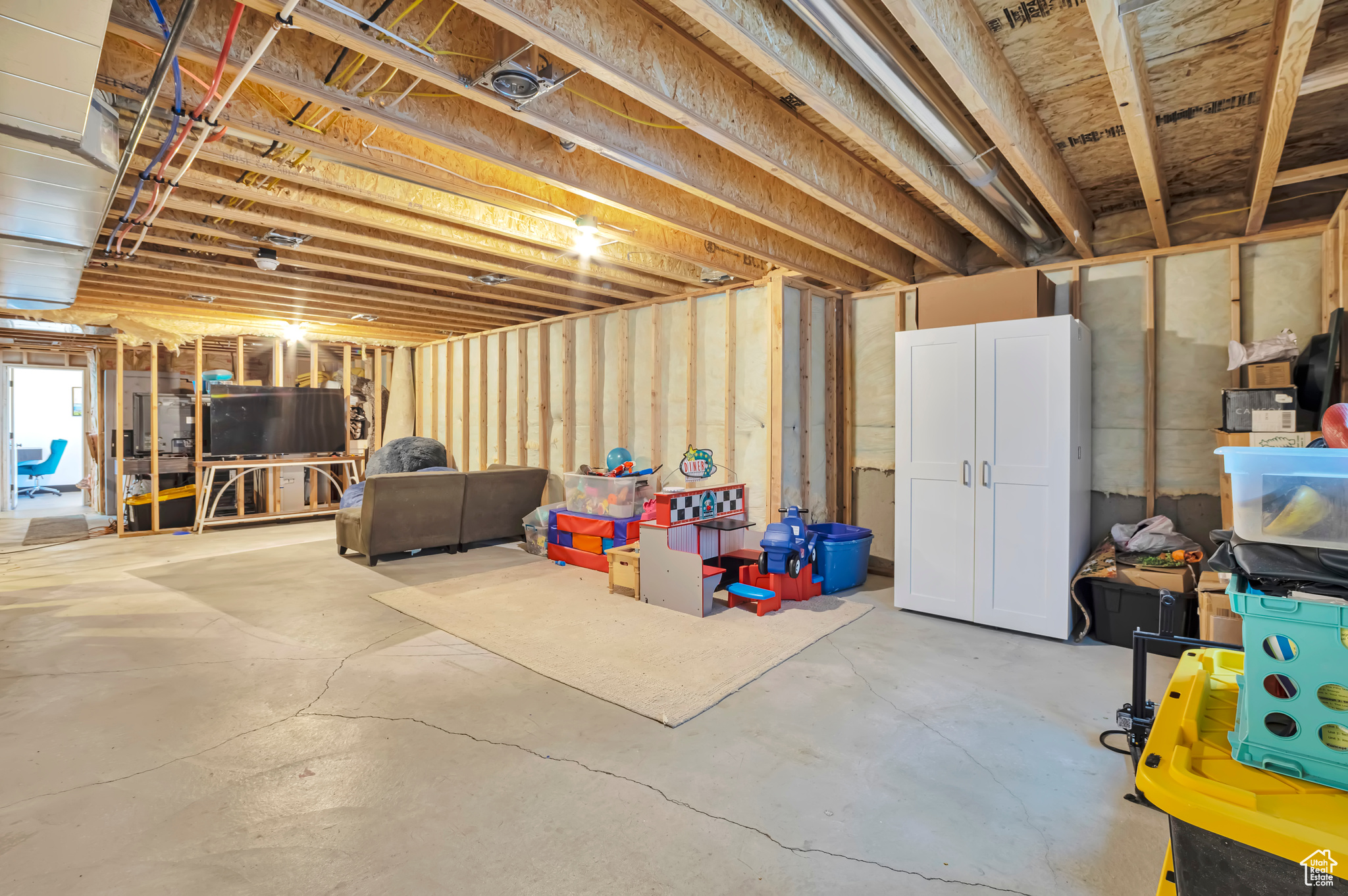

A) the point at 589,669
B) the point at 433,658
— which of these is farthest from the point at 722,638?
the point at 433,658

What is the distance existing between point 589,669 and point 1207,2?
12.5ft

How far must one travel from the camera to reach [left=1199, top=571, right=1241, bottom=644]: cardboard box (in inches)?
A: 120

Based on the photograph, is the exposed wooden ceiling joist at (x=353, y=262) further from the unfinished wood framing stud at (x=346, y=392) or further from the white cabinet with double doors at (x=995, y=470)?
the white cabinet with double doors at (x=995, y=470)

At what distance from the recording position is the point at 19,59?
1.69m

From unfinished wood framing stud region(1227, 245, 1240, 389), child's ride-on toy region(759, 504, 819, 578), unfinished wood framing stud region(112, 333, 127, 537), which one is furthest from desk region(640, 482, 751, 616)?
unfinished wood framing stud region(112, 333, 127, 537)

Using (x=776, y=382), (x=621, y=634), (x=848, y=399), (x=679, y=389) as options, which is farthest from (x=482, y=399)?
(x=621, y=634)

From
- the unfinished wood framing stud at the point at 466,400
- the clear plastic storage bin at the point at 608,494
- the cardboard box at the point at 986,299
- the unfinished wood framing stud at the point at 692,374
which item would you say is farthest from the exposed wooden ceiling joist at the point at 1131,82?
the unfinished wood framing stud at the point at 466,400

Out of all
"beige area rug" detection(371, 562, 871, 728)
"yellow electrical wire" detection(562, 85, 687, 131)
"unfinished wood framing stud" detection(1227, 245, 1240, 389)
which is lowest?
"beige area rug" detection(371, 562, 871, 728)

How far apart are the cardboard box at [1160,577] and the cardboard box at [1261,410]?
87cm

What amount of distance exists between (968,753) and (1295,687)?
5.12ft

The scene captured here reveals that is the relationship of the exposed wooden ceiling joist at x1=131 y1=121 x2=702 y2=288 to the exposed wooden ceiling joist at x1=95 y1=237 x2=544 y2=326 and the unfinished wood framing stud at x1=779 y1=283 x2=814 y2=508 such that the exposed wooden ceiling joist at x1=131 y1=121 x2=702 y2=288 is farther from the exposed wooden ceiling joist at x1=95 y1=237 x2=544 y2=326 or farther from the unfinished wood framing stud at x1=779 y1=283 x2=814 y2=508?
the exposed wooden ceiling joist at x1=95 y1=237 x2=544 y2=326

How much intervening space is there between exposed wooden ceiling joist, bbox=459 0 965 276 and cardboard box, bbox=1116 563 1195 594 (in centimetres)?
254

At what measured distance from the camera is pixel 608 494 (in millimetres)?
5520

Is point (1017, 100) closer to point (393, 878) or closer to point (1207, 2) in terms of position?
point (1207, 2)
